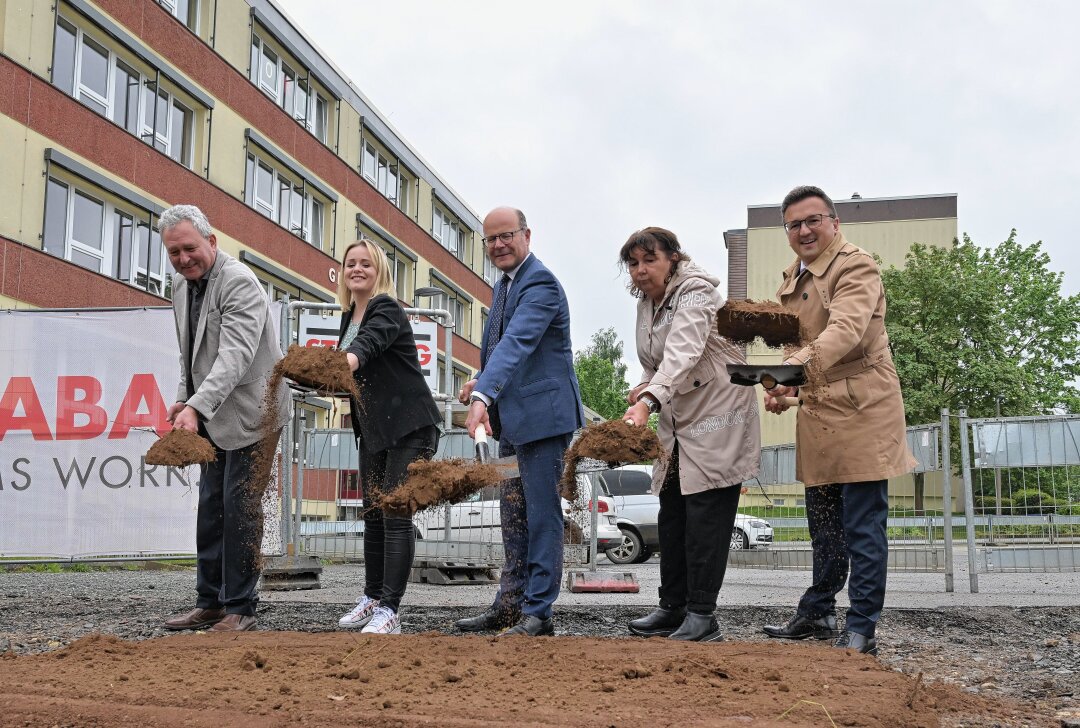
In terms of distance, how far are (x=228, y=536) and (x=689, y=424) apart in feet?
7.71

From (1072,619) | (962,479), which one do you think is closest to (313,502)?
(962,479)

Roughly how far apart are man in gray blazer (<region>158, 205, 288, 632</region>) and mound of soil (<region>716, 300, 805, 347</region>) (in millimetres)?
2272

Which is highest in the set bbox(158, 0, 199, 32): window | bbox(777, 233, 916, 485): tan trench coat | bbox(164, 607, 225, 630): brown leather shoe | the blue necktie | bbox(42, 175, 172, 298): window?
bbox(158, 0, 199, 32): window

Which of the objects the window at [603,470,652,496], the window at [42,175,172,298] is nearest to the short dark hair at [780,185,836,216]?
the window at [603,470,652,496]

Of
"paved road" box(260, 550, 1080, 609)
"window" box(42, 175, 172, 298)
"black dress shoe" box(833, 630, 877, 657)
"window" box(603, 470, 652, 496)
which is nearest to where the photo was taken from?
"black dress shoe" box(833, 630, 877, 657)

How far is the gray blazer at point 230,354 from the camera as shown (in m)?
5.23

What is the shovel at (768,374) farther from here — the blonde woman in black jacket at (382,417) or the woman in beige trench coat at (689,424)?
the blonde woman in black jacket at (382,417)

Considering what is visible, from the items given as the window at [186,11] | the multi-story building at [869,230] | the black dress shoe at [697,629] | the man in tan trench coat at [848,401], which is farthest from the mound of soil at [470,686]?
the multi-story building at [869,230]

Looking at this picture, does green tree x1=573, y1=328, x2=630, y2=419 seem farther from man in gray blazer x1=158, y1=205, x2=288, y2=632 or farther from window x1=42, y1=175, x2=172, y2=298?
man in gray blazer x1=158, y1=205, x2=288, y2=632

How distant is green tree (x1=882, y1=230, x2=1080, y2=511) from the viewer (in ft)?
123

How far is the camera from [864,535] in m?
4.50

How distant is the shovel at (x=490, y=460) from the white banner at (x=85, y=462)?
18.7 ft

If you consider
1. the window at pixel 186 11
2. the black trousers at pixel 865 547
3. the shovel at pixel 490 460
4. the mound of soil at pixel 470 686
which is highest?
the window at pixel 186 11

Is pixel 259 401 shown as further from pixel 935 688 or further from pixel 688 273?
pixel 935 688
